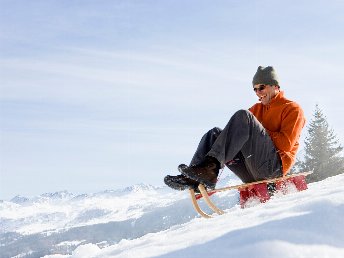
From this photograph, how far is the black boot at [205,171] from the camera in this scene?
5.45 meters

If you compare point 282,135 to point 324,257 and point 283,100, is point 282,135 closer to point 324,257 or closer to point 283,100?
point 283,100

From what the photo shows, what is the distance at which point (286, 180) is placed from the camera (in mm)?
6332

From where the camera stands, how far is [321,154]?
31.8m

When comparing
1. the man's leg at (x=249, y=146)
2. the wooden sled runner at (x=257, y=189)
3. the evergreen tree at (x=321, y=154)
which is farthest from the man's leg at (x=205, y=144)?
the evergreen tree at (x=321, y=154)

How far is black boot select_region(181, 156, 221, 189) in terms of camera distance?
5.45 m

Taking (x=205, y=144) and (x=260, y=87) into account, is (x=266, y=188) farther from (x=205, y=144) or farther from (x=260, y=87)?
(x=260, y=87)

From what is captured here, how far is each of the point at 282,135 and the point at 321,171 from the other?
83.2ft

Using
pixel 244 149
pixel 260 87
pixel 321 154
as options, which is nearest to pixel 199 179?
pixel 244 149

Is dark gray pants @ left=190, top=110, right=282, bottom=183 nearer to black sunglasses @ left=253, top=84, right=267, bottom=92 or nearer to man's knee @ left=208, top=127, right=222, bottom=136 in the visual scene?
man's knee @ left=208, top=127, right=222, bottom=136

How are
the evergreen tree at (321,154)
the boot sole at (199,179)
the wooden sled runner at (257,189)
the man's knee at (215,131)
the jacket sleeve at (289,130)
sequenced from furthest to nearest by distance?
the evergreen tree at (321,154), the jacket sleeve at (289,130), the wooden sled runner at (257,189), the man's knee at (215,131), the boot sole at (199,179)

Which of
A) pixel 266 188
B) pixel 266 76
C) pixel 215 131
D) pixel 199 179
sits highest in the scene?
pixel 266 76

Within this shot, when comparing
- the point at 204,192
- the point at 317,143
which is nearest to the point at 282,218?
the point at 204,192

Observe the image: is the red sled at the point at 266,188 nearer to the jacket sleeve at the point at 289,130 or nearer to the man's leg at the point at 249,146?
the man's leg at the point at 249,146

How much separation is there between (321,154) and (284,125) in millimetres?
26983
